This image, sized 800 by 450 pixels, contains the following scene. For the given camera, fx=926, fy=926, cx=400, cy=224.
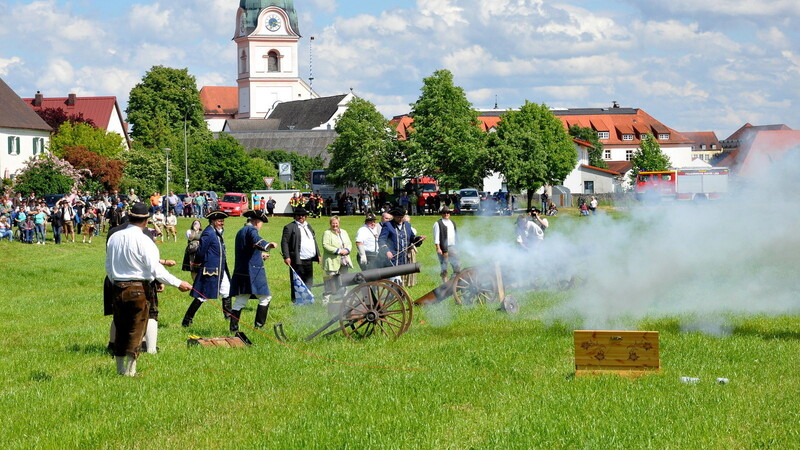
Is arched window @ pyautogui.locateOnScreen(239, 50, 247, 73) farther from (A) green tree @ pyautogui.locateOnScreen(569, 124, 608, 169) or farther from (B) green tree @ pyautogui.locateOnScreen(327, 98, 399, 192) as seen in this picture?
(B) green tree @ pyautogui.locateOnScreen(327, 98, 399, 192)

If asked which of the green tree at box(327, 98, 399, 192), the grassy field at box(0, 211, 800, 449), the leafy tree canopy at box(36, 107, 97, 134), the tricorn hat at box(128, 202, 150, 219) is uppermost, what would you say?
the leafy tree canopy at box(36, 107, 97, 134)

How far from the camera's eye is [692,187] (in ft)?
71.3

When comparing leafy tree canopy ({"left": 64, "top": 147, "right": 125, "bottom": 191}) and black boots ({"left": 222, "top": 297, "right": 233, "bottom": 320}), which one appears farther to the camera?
leafy tree canopy ({"left": 64, "top": 147, "right": 125, "bottom": 191})

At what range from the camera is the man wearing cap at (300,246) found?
16.1 meters

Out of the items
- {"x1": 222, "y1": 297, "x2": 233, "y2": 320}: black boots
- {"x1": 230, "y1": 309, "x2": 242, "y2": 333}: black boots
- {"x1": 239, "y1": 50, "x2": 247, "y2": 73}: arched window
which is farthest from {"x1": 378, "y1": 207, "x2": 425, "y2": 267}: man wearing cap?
{"x1": 239, "y1": 50, "x2": 247, "y2": 73}: arched window

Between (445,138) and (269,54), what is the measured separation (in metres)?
99.7

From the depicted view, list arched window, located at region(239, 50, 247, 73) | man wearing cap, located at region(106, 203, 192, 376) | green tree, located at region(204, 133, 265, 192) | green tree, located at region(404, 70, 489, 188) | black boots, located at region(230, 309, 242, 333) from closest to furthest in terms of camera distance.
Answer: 1. man wearing cap, located at region(106, 203, 192, 376)
2. black boots, located at region(230, 309, 242, 333)
3. green tree, located at region(404, 70, 489, 188)
4. green tree, located at region(204, 133, 265, 192)
5. arched window, located at region(239, 50, 247, 73)

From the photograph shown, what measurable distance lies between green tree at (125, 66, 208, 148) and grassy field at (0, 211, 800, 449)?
86565 mm

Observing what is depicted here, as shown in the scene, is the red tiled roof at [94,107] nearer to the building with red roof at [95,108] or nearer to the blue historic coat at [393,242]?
the building with red roof at [95,108]

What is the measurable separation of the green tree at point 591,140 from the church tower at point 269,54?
60.8 m

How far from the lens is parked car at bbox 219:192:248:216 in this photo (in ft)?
188

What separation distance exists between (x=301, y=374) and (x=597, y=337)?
3354mm

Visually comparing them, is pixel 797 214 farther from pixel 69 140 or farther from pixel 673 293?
pixel 69 140

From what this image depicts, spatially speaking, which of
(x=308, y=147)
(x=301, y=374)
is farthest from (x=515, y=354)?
(x=308, y=147)
